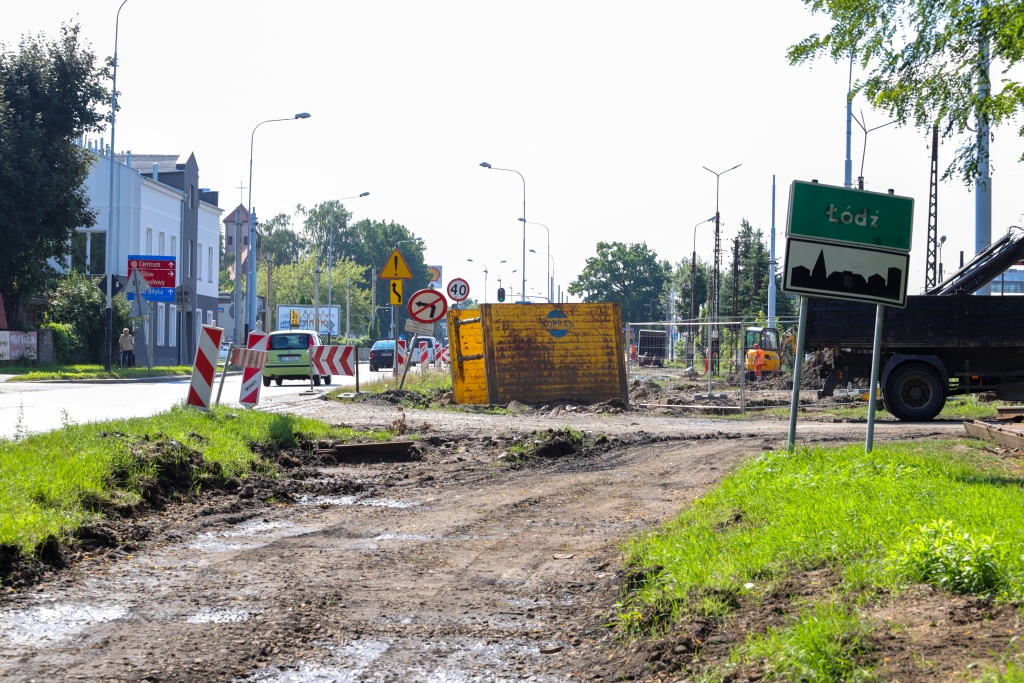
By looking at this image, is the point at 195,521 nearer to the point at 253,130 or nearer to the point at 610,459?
the point at 610,459

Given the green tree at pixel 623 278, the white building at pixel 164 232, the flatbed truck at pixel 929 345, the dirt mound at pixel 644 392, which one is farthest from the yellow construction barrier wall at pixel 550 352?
the green tree at pixel 623 278

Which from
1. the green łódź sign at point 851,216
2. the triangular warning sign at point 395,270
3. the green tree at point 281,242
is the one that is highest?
the green tree at point 281,242

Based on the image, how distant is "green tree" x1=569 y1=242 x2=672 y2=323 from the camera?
13275 centimetres

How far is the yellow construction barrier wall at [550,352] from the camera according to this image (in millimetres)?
23312

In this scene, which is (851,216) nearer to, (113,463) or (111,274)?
(113,463)

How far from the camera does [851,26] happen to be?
1433 centimetres

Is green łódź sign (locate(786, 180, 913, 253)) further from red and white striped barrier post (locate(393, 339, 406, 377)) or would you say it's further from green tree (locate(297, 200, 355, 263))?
green tree (locate(297, 200, 355, 263))

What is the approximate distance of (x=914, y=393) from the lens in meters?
19.7

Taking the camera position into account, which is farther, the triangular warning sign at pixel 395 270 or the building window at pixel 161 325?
the building window at pixel 161 325

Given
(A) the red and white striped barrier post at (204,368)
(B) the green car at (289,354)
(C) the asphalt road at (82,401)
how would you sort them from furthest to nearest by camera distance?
1. (B) the green car at (289,354)
2. (C) the asphalt road at (82,401)
3. (A) the red and white striped barrier post at (204,368)

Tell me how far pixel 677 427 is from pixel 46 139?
3199 centimetres

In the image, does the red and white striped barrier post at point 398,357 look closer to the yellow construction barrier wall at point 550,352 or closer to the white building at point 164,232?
the yellow construction barrier wall at point 550,352

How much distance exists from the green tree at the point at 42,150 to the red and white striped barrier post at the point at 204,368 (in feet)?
91.4

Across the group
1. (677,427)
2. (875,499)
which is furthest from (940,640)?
(677,427)
